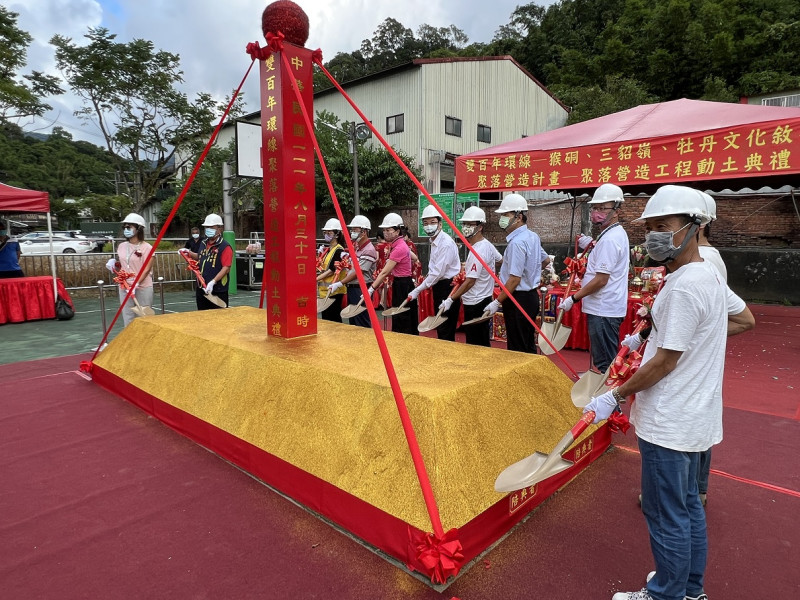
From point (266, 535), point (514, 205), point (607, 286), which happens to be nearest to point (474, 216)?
point (514, 205)

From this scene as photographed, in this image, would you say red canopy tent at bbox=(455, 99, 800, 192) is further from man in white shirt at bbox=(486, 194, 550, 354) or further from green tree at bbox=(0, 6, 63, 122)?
green tree at bbox=(0, 6, 63, 122)

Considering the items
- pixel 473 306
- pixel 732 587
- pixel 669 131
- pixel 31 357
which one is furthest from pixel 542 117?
pixel 732 587

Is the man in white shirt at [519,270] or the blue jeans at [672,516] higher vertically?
the man in white shirt at [519,270]

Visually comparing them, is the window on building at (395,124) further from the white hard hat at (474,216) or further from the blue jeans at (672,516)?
the blue jeans at (672,516)

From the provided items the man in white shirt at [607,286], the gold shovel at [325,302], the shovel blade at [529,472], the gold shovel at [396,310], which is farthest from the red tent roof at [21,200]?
the shovel blade at [529,472]

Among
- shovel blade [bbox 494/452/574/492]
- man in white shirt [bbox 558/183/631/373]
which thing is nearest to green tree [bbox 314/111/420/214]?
man in white shirt [bbox 558/183/631/373]

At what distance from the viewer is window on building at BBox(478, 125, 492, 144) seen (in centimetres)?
1784

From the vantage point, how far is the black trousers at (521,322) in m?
4.11

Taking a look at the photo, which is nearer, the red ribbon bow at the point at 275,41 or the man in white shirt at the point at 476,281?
the red ribbon bow at the point at 275,41

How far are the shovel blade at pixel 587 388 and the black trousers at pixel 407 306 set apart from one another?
2909 millimetres

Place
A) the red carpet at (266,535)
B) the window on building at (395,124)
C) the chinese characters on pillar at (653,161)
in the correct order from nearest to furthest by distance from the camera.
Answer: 1. the red carpet at (266,535)
2. the chinese characters on pillar at (653,161)
3. the window on building at (395,124)

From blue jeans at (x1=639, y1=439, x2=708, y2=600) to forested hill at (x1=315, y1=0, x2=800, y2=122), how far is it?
18.1 meters

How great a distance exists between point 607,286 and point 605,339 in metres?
0.40

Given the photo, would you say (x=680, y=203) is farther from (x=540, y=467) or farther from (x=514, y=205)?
(x=514, y=205)
